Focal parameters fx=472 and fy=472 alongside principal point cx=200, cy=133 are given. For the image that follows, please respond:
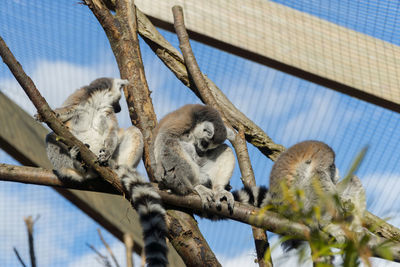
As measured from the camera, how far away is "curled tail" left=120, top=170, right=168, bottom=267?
9.44ft

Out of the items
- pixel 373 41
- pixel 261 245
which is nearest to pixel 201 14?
pixel 373 41

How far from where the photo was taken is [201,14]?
4371 millimetres

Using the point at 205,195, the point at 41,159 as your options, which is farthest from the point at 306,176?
the point at 41,159

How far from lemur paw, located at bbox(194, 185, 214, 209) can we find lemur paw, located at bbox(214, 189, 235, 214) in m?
0.04


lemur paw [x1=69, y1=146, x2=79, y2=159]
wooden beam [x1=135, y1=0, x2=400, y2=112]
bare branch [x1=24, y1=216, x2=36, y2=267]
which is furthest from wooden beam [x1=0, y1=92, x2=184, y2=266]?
bare branch [x1=24, y1=216, x2=36, y2=267]

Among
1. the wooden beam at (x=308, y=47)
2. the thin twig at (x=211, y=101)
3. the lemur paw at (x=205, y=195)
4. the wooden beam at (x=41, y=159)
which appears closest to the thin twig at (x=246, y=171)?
the thin twig at (x=211, y=101)

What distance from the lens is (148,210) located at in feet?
10.7

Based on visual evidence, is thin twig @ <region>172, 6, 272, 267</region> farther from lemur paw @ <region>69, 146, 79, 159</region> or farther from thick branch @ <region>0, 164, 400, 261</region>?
lemur paw @ <region>69, 146, 79, 159</region>

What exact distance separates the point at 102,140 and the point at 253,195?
1.51 metres

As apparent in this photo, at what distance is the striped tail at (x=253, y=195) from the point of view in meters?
3.83

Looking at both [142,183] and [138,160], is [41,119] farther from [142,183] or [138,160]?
[138,160]

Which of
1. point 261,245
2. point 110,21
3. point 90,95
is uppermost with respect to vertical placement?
point 110,21

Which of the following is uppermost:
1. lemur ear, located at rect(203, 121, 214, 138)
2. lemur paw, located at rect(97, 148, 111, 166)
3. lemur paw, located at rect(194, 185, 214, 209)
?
lemur ear, located at rect(203, 121, 214, 138)

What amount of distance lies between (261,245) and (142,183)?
1115 mm
